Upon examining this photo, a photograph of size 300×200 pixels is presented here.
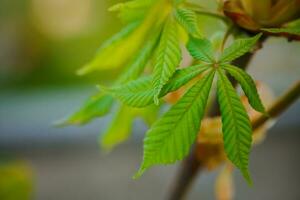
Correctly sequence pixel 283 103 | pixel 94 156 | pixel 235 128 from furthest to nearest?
pixel 94 156
pixel 283 103
pixel 235 128

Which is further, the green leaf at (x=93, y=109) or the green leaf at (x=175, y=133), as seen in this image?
the green leaf at (x=93, y=109)

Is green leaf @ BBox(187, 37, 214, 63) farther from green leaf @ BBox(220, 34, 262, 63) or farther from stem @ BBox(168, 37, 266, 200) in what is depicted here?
stem @ BBox(168, 37, 266, 200)

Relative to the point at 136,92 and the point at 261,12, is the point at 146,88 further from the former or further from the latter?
the point at 261,12

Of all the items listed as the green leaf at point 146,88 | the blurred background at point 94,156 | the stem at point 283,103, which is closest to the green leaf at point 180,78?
the green leaf at point 146,88

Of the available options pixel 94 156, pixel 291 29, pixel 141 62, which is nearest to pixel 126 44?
pixel 141 62

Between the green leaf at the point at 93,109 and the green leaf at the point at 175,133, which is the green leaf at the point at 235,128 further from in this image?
the green leaf at the point at 93,109

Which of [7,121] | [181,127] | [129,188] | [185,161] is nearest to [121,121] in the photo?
[185,161]

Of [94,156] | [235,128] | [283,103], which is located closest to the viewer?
[235,128]
